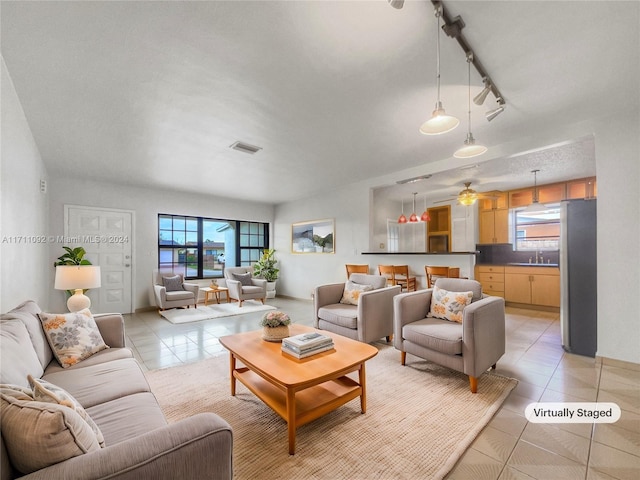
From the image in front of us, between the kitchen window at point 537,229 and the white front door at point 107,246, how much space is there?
800 cm

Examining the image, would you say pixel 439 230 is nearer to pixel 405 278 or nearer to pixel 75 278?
pixel 405 278

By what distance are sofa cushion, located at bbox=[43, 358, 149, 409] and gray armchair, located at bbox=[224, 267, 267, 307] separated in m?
3.99

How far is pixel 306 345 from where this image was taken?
205 cm

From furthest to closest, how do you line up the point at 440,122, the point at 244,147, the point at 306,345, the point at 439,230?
A: the point at 439,230, the point at 244,147, the point at 306,345, the point at 440,122

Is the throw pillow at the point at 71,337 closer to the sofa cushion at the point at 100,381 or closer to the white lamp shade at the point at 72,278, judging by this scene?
the sofa cushion at the point at 100,381

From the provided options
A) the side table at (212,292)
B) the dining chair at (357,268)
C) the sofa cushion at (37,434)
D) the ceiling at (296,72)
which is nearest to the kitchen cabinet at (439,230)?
the dining chair at (357,268)

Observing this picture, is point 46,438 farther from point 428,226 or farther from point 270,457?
point 428,226

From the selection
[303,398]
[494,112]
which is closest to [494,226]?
[494,112]

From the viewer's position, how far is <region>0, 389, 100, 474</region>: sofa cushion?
0.79 meters

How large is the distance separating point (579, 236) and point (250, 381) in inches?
145

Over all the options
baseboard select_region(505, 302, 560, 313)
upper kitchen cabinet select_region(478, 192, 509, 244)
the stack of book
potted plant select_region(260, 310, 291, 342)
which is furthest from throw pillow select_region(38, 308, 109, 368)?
upper kitchen cabinet select_region(478, 192, 509, 244)

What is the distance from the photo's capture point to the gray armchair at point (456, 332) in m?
2.29

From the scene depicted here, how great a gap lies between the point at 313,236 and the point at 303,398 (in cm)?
478

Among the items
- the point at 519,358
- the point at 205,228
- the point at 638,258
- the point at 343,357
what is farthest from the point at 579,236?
the point at 205,228
